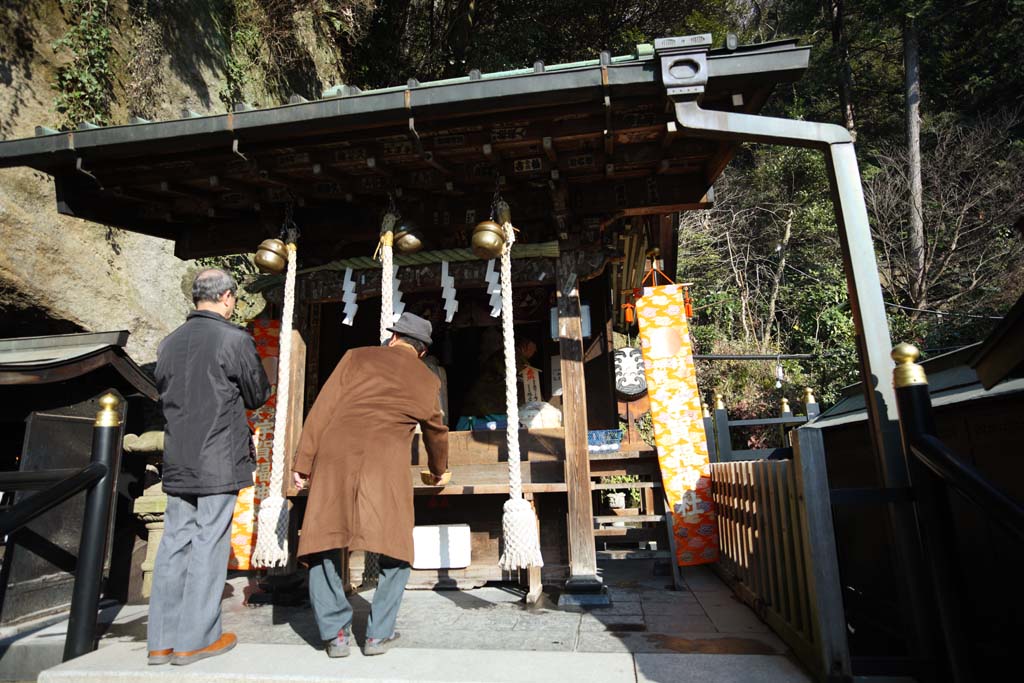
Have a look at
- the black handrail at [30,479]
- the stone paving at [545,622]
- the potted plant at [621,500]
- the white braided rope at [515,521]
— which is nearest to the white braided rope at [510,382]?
the white braided rope at [515,521]

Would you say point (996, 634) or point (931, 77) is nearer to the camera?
point (996, 634)

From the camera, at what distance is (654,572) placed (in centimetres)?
550

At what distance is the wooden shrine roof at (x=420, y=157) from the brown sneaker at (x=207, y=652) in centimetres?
328

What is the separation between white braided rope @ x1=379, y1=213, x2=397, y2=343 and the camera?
4.61m

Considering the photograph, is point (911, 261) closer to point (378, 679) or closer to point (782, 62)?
point (782, 62)

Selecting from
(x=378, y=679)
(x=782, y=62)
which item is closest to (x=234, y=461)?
(x=378, y=679)

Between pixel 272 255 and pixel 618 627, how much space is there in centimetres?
396

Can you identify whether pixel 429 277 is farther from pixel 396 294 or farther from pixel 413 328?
pixel 413 328

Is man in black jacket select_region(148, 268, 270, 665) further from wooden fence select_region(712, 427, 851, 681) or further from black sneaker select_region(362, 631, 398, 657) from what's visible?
wooden fence select_region(712, 427, 851, 681)

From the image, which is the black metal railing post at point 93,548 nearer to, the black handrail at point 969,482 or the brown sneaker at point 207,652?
the brown sneaker at point 207,652

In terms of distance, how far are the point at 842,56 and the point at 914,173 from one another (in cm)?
519

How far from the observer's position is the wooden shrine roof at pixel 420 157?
149 inches

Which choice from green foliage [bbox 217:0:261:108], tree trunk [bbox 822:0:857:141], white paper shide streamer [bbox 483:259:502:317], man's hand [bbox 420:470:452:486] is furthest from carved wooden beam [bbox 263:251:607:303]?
tree trunk [bbox 822:0:857:141]

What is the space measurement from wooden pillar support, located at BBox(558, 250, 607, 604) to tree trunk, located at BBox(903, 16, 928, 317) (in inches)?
595
